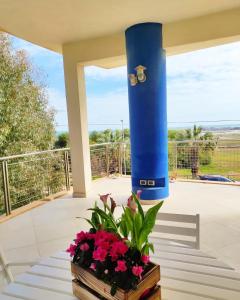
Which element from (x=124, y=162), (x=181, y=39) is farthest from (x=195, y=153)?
(x=181, y=39)

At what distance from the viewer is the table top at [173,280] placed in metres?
1.01

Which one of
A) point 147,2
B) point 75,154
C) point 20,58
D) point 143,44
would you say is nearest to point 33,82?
point 20,58

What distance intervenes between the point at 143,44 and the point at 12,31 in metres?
1.75

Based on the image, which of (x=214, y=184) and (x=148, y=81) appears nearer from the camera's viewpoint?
(x=148, y=81)

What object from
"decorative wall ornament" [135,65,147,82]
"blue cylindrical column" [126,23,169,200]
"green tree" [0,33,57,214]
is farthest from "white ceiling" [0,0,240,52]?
"green tree" [0,33,57,214]

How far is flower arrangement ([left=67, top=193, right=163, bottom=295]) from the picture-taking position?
0.87 m

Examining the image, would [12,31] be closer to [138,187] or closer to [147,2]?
[147,2]

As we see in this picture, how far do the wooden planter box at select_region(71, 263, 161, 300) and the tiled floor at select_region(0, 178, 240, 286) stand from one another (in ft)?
5.05

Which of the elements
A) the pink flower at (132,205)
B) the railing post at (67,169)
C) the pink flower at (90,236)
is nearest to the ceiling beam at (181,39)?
the railing post at (67,169)

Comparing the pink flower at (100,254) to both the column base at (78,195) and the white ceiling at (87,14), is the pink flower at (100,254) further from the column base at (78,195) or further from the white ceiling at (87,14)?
the column base at (78,195)

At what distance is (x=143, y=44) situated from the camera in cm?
359

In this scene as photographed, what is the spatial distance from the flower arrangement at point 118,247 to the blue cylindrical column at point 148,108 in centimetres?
275

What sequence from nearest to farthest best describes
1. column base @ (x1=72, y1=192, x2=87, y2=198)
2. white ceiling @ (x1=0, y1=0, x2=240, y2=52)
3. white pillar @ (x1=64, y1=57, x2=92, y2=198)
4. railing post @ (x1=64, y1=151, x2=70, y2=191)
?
white ceiling @ (x1=0, y1=0, x2=240, y2=52), white pillar @ (x1=64, y1=57, x2=92, y2=198), column base @ (x1=72, y1=192, x2=87, y2=198), railing post @ (x1=64, y1=151, x2=70, y2=191)

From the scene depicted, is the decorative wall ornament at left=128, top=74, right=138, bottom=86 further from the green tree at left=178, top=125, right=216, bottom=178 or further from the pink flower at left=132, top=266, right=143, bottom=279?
the pink flower at left=132, top=266, right=143, bottom=279
